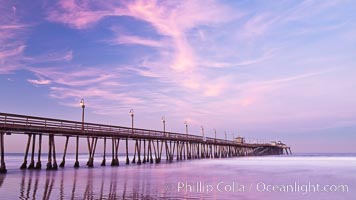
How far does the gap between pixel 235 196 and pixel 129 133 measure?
93.8 ft

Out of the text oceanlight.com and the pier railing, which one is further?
the pier railing

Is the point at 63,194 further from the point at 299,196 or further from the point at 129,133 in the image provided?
the point at 129,133

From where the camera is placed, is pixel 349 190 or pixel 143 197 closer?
pixel 143 197

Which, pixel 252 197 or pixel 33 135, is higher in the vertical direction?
pixel 33 135

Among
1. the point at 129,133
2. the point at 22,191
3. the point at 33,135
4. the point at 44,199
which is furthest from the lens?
the point at 129,133

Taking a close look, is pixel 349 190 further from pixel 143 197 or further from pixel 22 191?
pixel 22 191

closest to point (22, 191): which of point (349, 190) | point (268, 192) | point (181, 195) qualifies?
point (181, 195)

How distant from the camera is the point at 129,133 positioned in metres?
44.3

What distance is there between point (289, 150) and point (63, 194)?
181150 millimetres

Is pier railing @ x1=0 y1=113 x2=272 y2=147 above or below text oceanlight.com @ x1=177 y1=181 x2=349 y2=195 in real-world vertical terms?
above

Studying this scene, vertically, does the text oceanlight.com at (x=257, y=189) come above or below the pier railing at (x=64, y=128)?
below

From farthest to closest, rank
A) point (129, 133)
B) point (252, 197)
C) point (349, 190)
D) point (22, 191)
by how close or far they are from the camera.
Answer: point (129, 133) → point (349, 190) → point (22, 191) → point (252, 197)

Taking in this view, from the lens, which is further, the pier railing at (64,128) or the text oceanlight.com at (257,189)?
the pier railing at (64,128)

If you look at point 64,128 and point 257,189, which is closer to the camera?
point 257,189
